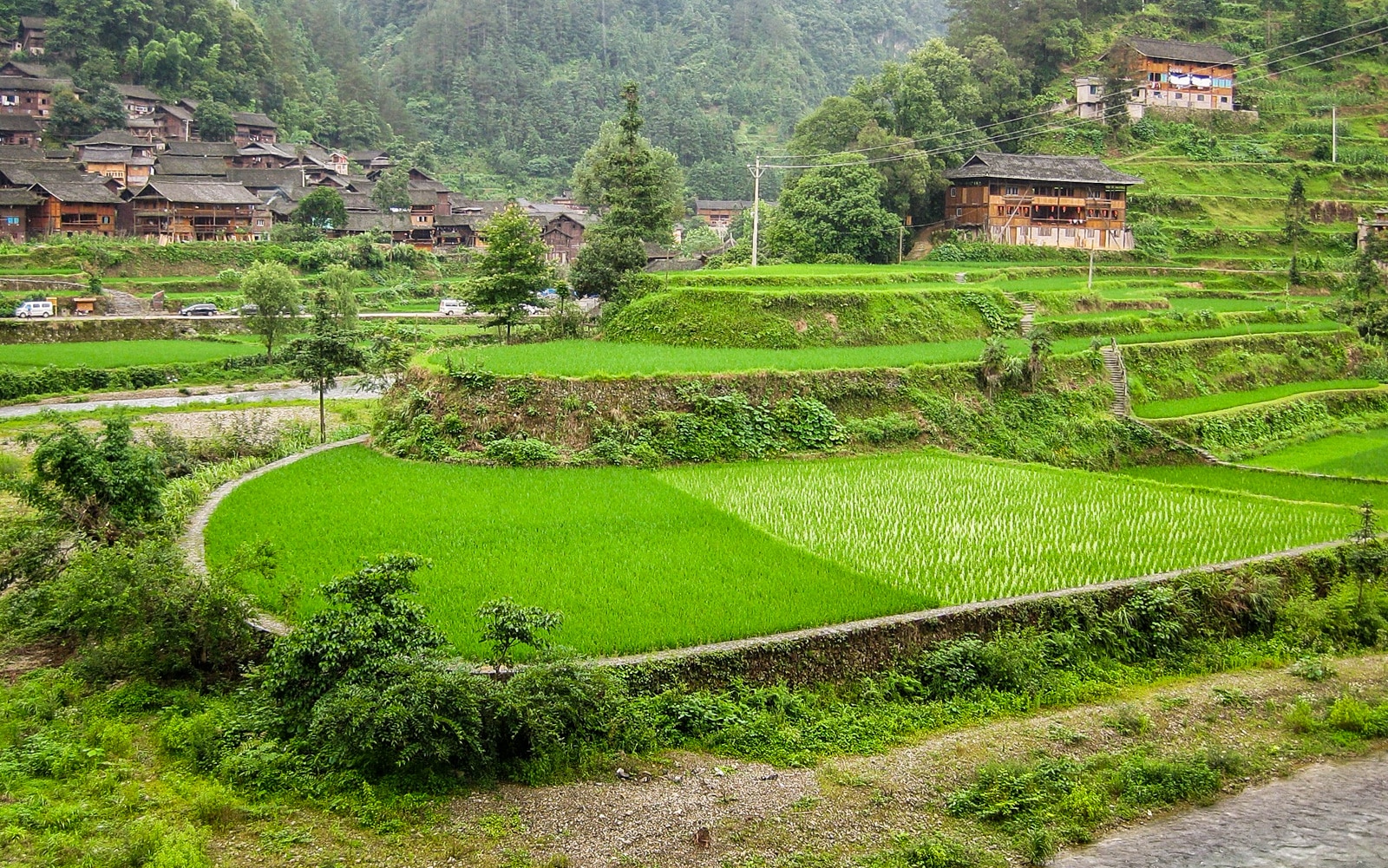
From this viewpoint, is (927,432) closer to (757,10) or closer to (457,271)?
(457,271)

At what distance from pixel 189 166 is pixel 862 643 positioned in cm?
5571

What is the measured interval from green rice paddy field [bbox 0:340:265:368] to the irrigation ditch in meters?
22.0

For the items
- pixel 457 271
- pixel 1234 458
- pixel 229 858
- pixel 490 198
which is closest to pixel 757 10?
pixel 490 198

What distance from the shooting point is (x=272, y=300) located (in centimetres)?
3525

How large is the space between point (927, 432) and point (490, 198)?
58267 millimetres

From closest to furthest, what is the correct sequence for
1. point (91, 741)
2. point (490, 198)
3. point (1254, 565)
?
point (91, 741) → point (1254, 565) → point (490, 198)

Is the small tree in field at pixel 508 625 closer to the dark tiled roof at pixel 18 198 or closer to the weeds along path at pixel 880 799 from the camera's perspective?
the weeds along path at pixel 880 799

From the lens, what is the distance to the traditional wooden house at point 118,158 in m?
55.8

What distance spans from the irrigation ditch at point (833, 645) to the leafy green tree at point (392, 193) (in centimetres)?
5083

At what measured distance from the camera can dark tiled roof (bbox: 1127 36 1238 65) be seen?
5547cm

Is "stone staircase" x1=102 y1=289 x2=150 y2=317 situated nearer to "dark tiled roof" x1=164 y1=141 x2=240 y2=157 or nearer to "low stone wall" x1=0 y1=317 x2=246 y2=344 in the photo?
"low stone wall" x1=0 y1=317 x2=246 y2=344

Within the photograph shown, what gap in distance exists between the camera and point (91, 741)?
979cm

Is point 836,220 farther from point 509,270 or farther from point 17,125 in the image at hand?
point 17,125

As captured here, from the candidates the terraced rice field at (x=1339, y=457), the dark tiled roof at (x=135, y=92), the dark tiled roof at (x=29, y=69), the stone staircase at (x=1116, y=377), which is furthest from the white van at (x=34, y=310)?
the terraced rice field at (x=1339, y=457)
